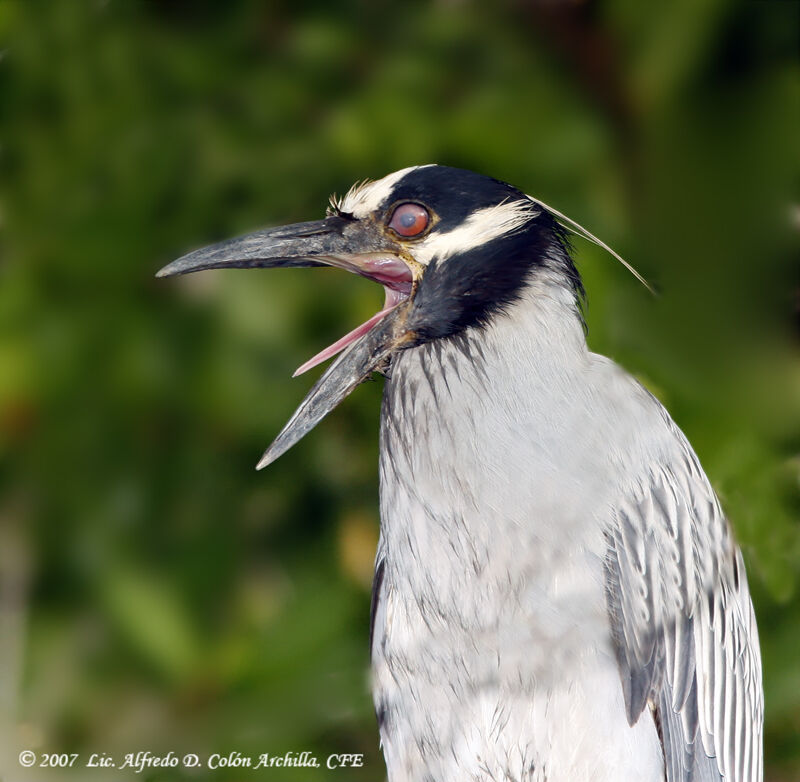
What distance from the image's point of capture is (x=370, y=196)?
0.59 metres

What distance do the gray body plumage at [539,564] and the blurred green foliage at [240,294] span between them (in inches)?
8.2

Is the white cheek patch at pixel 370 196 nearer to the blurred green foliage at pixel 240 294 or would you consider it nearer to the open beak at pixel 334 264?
the open beak at pixel 334 264

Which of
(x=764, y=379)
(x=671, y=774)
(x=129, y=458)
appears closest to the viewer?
(x=671, y=774)

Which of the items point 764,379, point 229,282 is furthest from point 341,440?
point 764,379

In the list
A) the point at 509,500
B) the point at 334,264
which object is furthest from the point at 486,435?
the point at 334,264

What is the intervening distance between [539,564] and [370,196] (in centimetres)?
27

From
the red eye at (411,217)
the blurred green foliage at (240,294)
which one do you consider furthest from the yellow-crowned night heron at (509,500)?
the blurred green foliage at (240,294)

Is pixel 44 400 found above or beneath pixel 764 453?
above

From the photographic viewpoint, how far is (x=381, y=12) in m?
0.92

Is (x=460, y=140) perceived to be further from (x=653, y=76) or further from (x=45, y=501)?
(x=45, y=501)

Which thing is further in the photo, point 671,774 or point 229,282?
point 229,282

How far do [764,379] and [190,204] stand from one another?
22.1 inches

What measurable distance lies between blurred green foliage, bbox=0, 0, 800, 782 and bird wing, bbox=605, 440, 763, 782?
0.15 meters
